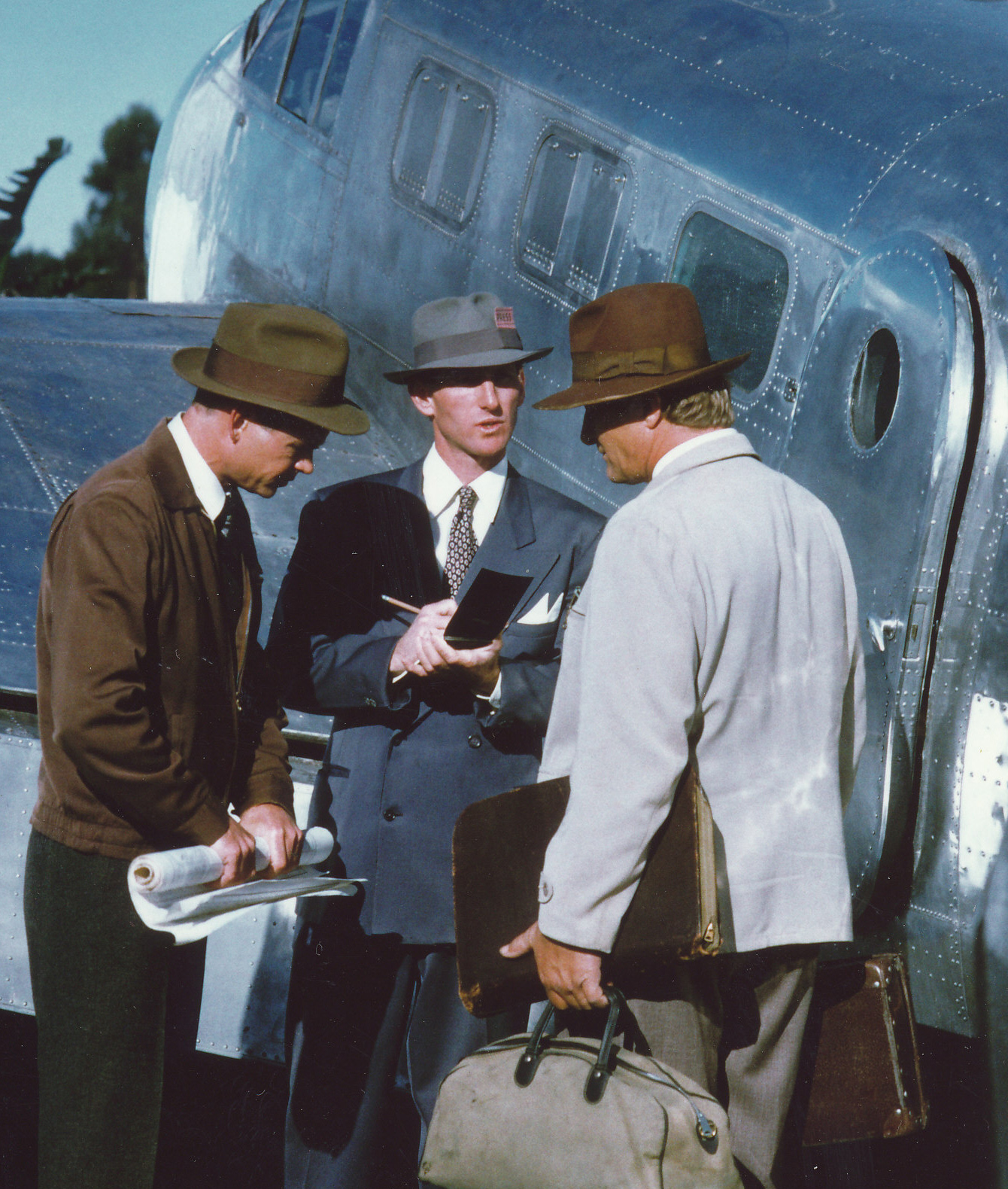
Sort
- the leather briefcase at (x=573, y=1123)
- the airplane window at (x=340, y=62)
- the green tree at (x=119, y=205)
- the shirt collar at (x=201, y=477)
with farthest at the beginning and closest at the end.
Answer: the green tree at (x=119, y=205) → the airplane window at (x=340, y=62) → the shirt collar at (x=201, y=477) → the leather briefcase at (x=573, y=1123)

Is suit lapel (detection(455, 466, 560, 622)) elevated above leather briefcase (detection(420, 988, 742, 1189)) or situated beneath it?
elevated above

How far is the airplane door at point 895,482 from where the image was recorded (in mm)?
3324

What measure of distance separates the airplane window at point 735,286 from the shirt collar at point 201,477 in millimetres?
1756

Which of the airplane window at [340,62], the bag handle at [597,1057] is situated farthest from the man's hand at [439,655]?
the airplane window at [340,62]

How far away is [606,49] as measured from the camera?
508 cm

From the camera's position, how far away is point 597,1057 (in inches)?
104

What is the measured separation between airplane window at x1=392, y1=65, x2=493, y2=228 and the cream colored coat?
3136 millimetres

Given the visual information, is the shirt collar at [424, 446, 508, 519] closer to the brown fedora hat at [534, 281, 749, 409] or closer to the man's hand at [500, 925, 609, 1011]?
the brown fedora hat at [534, 281, 749, 409]

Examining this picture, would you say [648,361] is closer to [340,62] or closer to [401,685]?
[401,685]

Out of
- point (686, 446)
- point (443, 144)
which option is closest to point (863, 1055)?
point (686, 446)

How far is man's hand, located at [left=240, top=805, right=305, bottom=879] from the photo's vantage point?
3.20m

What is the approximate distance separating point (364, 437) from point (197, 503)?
3049mm

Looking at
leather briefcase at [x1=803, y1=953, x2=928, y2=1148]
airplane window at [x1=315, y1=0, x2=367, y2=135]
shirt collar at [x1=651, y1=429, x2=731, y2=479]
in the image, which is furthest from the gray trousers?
airplane window at [x1=315, y1=0, x2=367, y2=135]

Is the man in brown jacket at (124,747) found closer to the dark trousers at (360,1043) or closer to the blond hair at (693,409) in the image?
the dark trousers at (360,1043)
